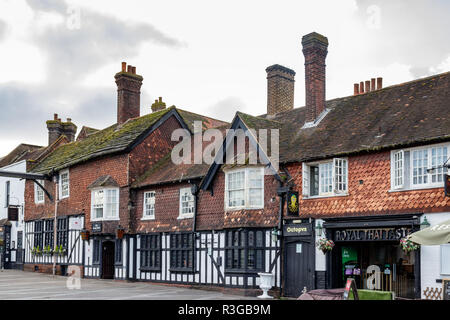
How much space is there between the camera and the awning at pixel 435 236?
513 inches

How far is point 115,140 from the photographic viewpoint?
27.9m

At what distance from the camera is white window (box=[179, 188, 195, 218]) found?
2319 cm

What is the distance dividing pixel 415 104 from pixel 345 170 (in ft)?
10.4

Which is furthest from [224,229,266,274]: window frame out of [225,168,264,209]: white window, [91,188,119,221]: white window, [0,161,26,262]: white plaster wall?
[0,161,26,262]: white plaster wall

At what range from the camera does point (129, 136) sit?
27016mm

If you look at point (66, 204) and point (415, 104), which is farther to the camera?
point (66, 204)

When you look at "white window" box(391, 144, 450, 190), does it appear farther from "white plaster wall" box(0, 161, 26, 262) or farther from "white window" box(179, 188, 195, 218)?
"white plaster wall" box(0, 161, 26, 262)

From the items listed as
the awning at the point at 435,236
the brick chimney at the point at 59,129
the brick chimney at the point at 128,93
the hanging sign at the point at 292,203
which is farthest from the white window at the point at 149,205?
the brick chimney at the point at 59,129

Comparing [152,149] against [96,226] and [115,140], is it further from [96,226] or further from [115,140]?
[96,226]

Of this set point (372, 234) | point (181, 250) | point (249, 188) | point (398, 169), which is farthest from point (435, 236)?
point (181, 250)

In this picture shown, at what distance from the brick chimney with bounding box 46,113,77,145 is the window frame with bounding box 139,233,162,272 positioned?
52.7ft

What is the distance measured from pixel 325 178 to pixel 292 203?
4.32 ft

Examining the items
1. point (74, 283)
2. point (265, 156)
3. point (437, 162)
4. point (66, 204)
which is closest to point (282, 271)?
point (265, 156)
